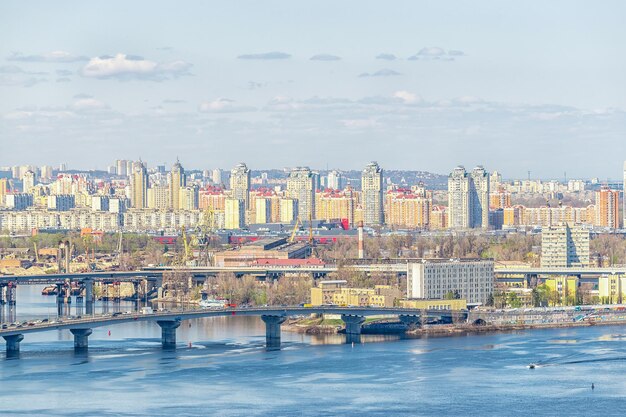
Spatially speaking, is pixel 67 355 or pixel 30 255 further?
pixel 30 255

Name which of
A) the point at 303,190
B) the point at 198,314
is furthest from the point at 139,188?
the point at 198,314

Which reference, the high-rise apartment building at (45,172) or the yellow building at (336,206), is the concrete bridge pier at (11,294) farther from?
the high-rise apartment building at (45,172)

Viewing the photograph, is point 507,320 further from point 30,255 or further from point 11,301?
point 30,255

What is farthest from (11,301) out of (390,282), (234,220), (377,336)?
(234,220)

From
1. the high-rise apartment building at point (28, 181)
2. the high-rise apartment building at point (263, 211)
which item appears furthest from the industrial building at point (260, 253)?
the high-rise apartment building at point (28, 181)

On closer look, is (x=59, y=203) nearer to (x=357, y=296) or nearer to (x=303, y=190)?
(x=303, y=190)

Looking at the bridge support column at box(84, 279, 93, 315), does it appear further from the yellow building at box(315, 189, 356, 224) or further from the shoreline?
the yellow building at box(315, 189, 356, 224)
